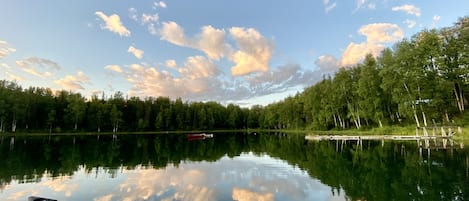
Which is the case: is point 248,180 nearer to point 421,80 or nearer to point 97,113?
point 421,80

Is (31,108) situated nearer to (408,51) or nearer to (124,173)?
(124,173)

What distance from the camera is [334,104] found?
77188 mm

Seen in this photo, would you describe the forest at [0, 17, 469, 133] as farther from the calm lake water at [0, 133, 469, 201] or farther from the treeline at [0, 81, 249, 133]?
the calm lake water at [0, 133, 469, 201]

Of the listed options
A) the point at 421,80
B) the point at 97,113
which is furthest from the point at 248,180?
the point at 97,113

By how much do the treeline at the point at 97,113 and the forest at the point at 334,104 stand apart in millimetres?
246

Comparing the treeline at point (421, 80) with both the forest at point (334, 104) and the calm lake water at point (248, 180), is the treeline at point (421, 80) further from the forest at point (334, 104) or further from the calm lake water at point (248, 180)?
the calm lake water at point (248, 180)

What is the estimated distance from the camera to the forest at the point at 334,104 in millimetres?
49812

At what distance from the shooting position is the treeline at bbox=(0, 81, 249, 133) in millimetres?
83000

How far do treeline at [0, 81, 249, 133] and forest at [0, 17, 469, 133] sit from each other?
25 centimetres

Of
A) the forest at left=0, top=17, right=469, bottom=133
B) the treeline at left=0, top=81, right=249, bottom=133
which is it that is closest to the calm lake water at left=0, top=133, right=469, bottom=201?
the forest at left=0, top=17, right=469, bottom=133

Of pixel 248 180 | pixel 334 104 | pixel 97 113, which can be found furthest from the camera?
pixel 97 113

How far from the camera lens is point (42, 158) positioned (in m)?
30.1

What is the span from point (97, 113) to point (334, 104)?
75.0 m

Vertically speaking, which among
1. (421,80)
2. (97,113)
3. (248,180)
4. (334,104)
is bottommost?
(248,180)
